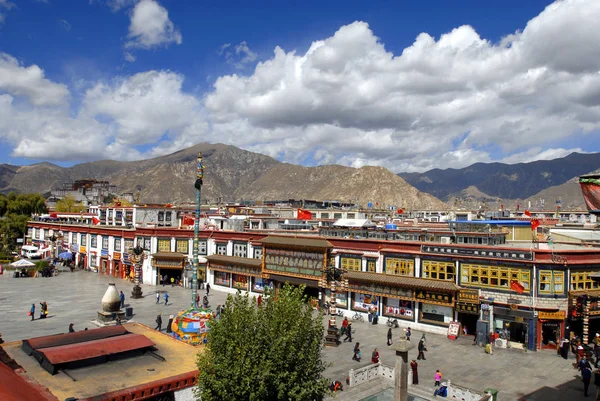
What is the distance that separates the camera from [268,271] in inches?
1746

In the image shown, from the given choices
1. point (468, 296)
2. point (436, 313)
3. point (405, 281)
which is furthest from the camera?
point (405, 281)

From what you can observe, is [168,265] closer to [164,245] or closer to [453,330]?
[164,245]

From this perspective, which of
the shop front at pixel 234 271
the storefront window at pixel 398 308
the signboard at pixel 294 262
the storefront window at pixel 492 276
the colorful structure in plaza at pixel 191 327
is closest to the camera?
the colorful structure in plaza at pixel 191 327

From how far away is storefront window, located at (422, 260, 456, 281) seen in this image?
33.4 m

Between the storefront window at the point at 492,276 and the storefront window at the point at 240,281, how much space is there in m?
24.2

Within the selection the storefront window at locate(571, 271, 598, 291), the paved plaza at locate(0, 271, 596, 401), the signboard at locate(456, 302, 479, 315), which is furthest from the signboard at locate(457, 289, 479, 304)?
the storefront window at locate(571, 271, 598, 291)

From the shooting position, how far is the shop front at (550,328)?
29.0m

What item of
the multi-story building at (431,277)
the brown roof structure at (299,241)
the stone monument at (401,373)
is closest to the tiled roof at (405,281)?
the multi-story building at (431,277)

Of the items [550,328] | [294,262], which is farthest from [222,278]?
[550,328]

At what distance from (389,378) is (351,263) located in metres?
16.6

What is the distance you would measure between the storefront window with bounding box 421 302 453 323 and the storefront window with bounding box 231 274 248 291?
68.5ft

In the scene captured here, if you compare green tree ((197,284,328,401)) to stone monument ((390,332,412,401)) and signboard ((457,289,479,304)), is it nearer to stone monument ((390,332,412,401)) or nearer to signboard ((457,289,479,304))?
stone monument ((390,332,412,401))

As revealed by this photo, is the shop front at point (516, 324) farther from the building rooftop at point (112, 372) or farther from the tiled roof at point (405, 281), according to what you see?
the building rooftop at point (112, 372)

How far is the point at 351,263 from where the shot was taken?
39.2 m
